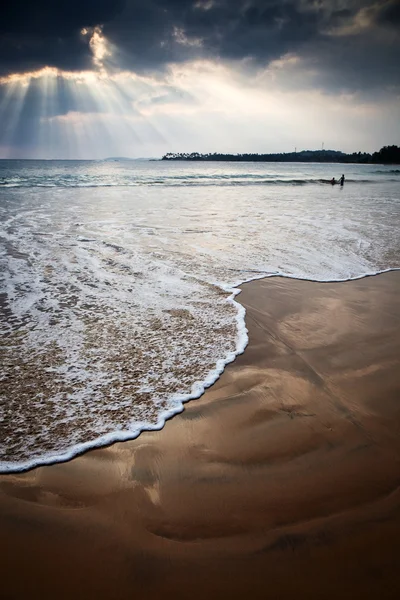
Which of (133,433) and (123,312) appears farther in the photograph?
(123,312)

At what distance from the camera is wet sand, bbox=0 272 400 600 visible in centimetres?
160

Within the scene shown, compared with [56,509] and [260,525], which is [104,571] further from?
[260,525]

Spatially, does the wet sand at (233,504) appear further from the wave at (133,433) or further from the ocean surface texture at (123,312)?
the ocean surface texture at (123,312)

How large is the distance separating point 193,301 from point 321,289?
86.8 inches

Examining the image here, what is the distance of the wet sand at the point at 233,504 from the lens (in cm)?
160

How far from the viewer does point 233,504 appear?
196 cm

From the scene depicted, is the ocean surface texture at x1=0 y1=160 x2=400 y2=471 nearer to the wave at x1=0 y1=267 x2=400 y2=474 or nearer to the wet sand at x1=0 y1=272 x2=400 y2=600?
the wave at x1=0 y1=267 x2=400 y2=474

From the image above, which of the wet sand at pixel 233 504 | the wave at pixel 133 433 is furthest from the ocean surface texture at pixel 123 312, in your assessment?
the wet sand at pixel 233 504

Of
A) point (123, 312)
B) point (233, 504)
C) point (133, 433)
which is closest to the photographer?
point (233, 504)

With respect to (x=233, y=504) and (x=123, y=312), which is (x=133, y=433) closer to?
(x=233, y=504)

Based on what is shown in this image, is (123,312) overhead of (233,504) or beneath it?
overhead

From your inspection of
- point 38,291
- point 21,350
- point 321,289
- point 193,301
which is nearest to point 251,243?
point 321,289

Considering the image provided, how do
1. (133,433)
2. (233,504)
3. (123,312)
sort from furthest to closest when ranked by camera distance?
1. (123,312)
2. (133,433)
3. (233,504)

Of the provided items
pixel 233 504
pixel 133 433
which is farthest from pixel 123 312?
pixel 233 504
